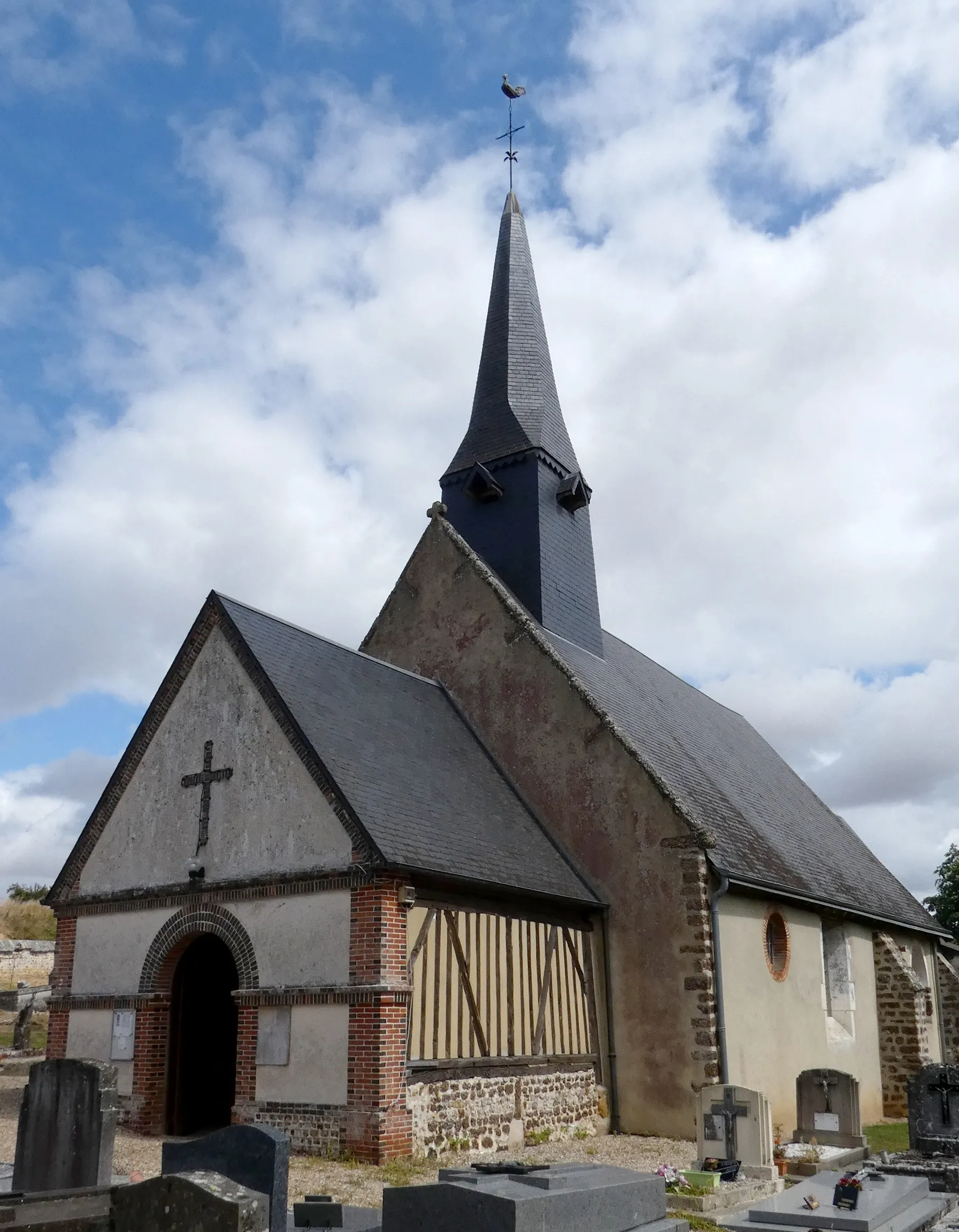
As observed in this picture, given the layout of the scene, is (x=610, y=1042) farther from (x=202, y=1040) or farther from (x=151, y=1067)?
(x=151, y=1067)

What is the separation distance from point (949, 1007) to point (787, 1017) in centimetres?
941

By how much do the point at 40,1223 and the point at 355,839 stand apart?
6.59 meters

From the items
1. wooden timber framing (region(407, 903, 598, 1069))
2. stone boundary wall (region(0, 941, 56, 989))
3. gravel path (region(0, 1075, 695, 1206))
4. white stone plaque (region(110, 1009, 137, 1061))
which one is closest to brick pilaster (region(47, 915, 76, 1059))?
gravel path (region(0, 1075, 695, 1206))

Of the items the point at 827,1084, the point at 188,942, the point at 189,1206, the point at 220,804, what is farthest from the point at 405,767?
the point at 189,1206

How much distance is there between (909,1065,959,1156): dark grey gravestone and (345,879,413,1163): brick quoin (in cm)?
498

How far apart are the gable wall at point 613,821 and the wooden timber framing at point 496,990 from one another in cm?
70

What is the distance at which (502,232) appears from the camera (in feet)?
72.5

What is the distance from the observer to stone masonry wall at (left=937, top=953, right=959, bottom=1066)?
21.9m

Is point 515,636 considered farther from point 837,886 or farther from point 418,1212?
point 418,1212

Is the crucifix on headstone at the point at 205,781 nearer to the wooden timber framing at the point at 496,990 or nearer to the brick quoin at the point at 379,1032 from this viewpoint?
the brick quoin at the point at 379,1032

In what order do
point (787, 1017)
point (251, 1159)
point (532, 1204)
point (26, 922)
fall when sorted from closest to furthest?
point (532, 1204), point (251, 1159), point (787, 1017), point (26, 922)

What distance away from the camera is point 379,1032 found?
33.3 feet

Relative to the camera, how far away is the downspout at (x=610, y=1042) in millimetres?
13305

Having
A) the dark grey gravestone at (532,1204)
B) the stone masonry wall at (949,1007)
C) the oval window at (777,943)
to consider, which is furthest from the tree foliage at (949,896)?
the dark grey gravestone at (532,1204)
